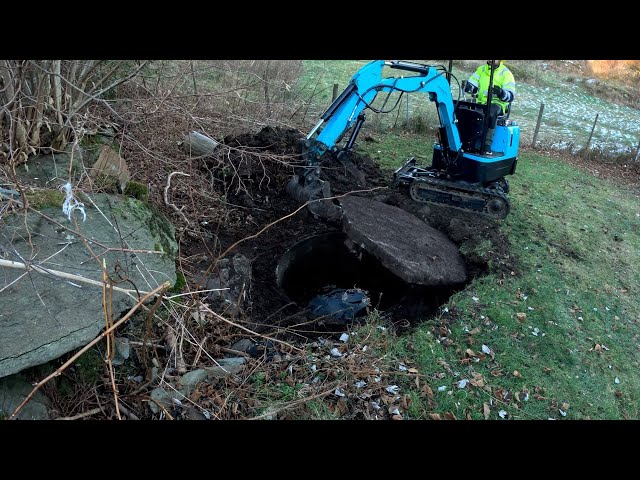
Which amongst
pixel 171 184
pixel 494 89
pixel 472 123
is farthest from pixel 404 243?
pixel 171 184

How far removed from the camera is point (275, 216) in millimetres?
7301

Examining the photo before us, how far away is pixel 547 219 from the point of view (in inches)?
316

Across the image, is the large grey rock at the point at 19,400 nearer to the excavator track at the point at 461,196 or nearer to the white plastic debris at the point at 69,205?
the white plastic debris at the point at 69,205

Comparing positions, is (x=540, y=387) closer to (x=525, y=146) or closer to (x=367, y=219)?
(x=367, y=219)

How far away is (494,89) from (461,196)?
1694 millimetres

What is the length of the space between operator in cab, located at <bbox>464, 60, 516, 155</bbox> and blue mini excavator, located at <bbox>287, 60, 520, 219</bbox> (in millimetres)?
111

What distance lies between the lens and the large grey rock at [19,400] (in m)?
3.38

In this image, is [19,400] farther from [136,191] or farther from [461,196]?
[461,196]

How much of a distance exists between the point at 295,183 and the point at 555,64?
18.3m

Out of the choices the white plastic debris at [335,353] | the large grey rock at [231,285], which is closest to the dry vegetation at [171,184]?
the white plastic debris at [335,353]

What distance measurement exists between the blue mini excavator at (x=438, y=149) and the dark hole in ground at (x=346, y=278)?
0.59m

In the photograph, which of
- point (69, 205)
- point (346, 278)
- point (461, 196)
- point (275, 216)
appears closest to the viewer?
point (69, 205)

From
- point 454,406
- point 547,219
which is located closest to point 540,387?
point 454,406

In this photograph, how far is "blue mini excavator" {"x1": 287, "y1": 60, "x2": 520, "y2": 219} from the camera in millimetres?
7043
